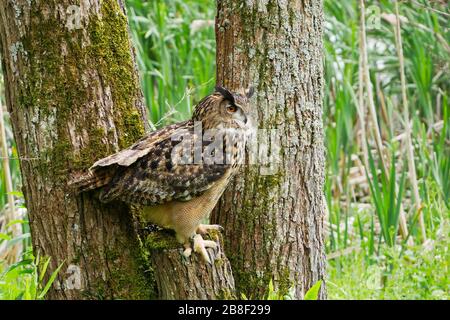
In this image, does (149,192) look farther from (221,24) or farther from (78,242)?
(221,24)

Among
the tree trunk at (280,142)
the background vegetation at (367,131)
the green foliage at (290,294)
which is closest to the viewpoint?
the green foliage at (290,294)

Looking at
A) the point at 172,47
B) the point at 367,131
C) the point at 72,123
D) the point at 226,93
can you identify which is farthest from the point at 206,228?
the point at 367,131

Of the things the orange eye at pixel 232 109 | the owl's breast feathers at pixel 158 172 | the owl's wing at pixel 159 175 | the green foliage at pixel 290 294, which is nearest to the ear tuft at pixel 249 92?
the orange eye at pixel 232 109

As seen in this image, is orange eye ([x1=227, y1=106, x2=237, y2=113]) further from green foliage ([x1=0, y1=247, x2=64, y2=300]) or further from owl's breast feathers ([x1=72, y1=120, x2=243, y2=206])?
green foliage ([x1=0, y1=247, x2=64, y2=300])

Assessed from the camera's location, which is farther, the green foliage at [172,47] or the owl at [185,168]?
the green foliage at [172,47]

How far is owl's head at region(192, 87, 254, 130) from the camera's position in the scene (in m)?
3.57

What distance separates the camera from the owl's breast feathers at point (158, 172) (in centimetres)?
349

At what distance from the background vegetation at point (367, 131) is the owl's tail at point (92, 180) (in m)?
0.48

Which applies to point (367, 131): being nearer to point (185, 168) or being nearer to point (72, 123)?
point (185, 168)

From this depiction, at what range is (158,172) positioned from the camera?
353 cm

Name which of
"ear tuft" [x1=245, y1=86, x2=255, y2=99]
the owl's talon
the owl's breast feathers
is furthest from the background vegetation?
the owl's talon

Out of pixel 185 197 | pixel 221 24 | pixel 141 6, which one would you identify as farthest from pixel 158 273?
pixel 141 6

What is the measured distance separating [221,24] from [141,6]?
2.75 m

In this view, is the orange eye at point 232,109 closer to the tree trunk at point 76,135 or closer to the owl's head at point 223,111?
the owl's head at point 223,111
